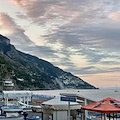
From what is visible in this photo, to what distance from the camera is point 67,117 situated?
1518 centimetres

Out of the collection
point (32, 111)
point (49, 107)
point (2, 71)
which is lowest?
point (32, 111)

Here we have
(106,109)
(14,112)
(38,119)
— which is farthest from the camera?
(14,112)

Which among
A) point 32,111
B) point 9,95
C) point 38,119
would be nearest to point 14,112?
point 32,111

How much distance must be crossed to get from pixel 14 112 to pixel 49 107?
1047cm

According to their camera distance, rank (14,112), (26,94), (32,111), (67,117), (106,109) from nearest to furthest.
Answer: (106,109), (67,117), (14,112), (32,111), (26,94)

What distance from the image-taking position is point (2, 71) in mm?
155000

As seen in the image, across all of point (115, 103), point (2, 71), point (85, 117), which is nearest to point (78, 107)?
point (85, 117)

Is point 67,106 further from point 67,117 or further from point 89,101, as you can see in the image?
point 89,101

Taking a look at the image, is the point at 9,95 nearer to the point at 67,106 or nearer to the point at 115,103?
the point at 67,106

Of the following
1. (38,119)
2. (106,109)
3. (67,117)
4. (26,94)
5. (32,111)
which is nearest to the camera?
(106,109)

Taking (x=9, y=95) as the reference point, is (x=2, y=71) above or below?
above

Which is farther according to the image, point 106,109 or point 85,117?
point 85,117

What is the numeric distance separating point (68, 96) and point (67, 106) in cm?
67

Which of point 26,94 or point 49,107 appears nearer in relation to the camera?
point 49,107
